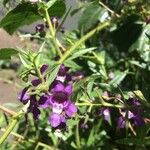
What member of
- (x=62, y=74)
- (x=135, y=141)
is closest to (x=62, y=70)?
(x=62, y=74)

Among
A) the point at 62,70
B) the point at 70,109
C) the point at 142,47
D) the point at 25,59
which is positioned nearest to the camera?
the point at 70,109

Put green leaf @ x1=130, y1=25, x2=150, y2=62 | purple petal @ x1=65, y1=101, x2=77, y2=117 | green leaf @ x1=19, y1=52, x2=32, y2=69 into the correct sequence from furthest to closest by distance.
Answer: green leaf @ x1=130, y1=25, x2=150, y2=62 < green leaf @ x1=19, y1=52, x2=32, y2=69 < purple petal @ x1=65, y1=101, x2=77, y2=117

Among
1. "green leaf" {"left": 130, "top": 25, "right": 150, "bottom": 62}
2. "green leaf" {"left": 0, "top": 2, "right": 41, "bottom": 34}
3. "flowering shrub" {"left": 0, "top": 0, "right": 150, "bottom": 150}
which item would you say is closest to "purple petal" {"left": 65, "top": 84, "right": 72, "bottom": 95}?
"flowering shrub" {"left": 0, "top": 0, "right": 150, "bottom": 150}

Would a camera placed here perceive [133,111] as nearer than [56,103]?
No

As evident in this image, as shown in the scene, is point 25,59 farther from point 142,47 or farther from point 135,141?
point 142,47

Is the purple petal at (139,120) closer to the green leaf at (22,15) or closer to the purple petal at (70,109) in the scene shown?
the purple petal at (70,109)

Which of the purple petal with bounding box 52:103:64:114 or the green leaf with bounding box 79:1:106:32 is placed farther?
the green leaf with bounding box 79:1:106:32

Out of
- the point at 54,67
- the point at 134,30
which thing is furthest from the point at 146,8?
the point at 54,67

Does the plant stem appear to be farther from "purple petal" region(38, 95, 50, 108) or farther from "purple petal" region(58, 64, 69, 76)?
"purple petal" region(58, 64, 69, 76)

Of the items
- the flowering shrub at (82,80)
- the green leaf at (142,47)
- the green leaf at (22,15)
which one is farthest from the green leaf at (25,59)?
the green leaf at (142,47)
